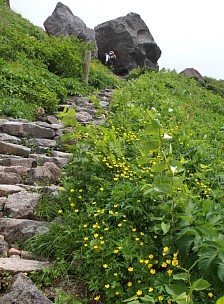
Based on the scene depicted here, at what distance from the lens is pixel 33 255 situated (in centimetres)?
345

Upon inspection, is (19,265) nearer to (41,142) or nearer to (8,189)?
(8,189)

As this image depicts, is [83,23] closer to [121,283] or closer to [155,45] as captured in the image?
[155,45]

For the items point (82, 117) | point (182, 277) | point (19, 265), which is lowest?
point (19, 265)

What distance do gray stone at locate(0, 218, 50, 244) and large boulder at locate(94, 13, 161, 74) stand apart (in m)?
24.7

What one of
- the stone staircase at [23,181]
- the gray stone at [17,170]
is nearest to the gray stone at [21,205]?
the stone staircase at [23,181]

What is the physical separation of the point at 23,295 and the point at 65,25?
978 inches

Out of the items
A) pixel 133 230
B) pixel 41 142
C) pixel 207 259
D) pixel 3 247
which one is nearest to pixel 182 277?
pixel 207 259

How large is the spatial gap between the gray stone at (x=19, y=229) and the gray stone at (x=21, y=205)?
17cm

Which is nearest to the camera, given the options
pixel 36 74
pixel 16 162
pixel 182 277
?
pixel 182 277

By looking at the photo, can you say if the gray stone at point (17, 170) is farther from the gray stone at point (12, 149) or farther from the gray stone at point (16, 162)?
the gray stone at point (12, 149)

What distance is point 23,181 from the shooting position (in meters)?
4.80

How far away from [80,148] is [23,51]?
876cm

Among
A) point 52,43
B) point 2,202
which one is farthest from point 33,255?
point 52,43

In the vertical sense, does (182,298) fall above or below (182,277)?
above
